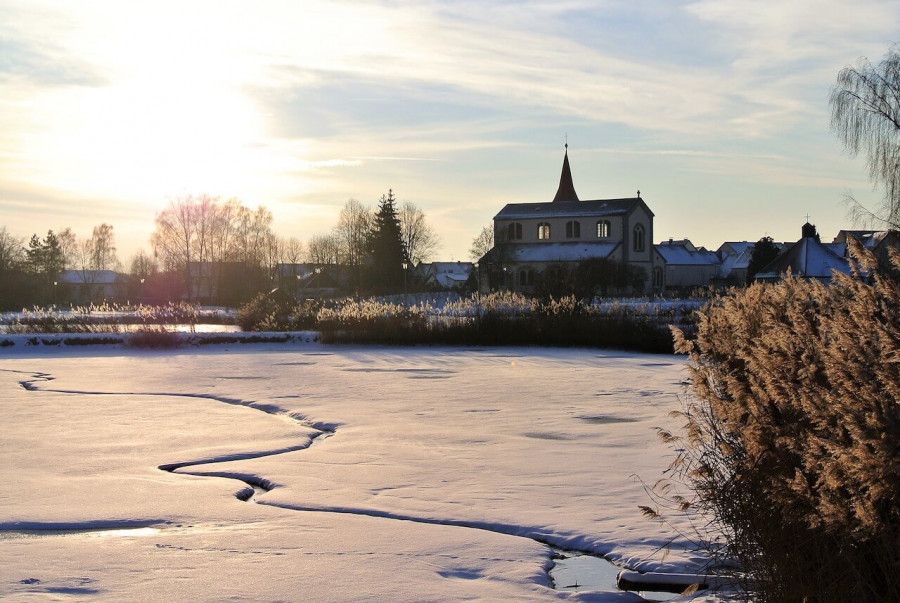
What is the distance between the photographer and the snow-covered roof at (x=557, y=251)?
7106 centimetres

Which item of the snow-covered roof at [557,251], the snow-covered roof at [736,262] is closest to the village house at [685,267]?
the snow-covered roof at [736,262]

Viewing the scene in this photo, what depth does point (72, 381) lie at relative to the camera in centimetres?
1678

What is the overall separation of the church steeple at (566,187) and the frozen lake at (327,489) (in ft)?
240

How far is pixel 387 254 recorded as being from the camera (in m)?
72.8

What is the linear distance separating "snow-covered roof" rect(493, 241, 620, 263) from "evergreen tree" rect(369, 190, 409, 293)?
7967 mm

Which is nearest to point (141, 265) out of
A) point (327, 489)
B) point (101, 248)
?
point (101, 248)

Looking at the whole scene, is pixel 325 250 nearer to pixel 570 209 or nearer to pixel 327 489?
pixel 570 209

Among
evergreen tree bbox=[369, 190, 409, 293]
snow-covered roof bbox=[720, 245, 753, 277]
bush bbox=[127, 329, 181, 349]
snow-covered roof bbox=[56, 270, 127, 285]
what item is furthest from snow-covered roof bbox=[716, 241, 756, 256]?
bush bbox=[127, 329, 181, 349]

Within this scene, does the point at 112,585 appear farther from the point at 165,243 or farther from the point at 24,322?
the point at 165,243

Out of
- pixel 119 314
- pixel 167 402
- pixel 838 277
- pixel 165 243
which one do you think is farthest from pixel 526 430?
pixel 165 243

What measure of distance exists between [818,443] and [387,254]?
69674 millimetres

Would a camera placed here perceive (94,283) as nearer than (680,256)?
No

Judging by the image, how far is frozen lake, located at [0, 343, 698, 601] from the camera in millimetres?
5359

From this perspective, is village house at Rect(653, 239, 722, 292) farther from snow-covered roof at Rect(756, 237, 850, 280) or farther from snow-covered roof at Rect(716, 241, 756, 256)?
snow-covered roof at Rect(756, 237, 850, 280)
